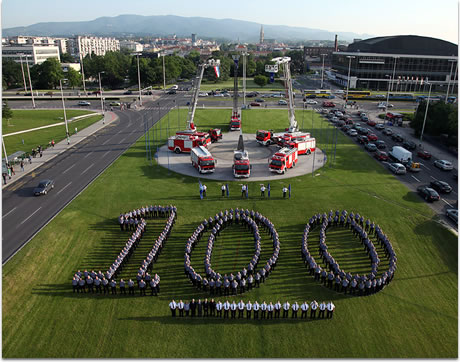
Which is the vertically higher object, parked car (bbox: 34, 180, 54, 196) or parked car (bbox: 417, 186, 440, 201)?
parked car (bbox: 417, 186, 440, 201)

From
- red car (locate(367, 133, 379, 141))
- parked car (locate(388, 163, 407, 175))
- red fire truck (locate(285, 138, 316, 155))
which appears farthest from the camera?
red car (locate(367, 133, 379, 141))

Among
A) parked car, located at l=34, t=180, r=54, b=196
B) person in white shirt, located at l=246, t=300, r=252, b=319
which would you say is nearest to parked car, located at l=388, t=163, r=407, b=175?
person in white shirt, located at l=246, t=300, r=252, b=319

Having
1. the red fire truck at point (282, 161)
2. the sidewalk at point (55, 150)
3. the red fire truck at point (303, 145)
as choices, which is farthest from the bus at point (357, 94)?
the red fire truck at point (282, 161)

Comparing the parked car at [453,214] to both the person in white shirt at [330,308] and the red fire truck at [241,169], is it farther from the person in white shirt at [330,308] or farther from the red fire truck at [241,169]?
the red fire truck at [241,169]

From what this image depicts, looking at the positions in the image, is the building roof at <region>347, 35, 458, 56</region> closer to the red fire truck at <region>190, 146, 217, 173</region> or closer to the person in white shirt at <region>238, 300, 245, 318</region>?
the red fire truck at <region>190, 146, 217, 173</region>

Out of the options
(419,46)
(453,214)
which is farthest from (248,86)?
(453,214)

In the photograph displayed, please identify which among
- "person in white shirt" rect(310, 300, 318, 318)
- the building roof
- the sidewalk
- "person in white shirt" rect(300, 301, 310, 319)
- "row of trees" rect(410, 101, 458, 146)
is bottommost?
the sidewalk

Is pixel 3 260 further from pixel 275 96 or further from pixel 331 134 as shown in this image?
pixel 275 96
